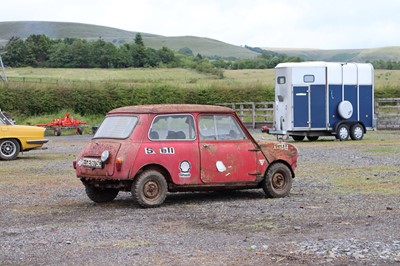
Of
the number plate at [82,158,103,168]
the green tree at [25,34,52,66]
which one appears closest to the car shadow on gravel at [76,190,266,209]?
the number plate at [82,158,103,168]

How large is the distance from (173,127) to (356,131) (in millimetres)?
19499

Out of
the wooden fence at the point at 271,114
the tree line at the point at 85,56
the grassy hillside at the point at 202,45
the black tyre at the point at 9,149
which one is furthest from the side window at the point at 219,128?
the grassy hillside at the point at 202,45

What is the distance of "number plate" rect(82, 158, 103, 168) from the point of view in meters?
13.1

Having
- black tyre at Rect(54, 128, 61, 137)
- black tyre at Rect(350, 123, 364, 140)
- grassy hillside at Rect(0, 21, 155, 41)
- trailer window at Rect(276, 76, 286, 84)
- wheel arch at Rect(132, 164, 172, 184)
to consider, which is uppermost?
grassy hillside at Rect(0, 21, 155, 41)

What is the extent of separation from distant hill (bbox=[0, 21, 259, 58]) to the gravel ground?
155 metres

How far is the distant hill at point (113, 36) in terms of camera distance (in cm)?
17188

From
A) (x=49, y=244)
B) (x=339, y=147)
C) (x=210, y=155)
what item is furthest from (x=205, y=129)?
(x=339, y=147)

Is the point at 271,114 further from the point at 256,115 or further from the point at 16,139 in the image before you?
the point at 16,139

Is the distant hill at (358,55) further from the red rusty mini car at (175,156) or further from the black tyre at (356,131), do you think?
the red rusty mini car at (175,156)

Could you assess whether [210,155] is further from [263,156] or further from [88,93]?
[88,93]

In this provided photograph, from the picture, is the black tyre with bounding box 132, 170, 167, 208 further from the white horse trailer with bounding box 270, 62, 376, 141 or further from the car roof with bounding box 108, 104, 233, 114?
the white horse trailer with bounding box 270, 62, 376, 141

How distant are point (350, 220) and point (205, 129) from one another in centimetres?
353

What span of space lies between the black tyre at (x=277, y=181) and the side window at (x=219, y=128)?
81cm

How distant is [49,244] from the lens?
9.73 metres
